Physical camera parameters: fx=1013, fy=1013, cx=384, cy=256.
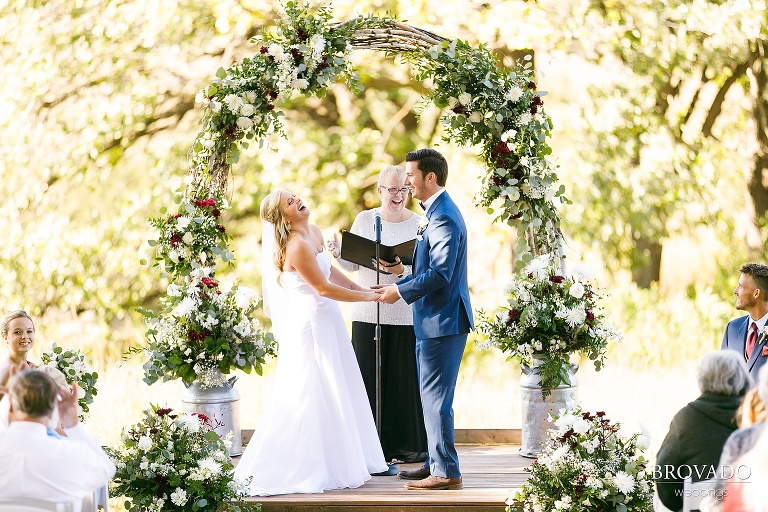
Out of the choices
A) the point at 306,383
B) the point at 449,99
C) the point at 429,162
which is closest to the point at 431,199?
the point at 429,162

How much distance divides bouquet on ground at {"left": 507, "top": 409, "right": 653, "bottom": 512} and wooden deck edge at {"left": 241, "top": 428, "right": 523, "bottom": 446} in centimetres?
210

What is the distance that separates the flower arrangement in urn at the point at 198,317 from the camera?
6277 mm

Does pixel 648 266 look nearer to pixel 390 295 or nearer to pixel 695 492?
pixel 390 295

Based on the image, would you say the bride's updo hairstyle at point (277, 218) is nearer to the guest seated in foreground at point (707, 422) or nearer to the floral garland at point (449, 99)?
the floral garland at point (449, 99)

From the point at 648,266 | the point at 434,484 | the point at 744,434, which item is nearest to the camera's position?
the point at 744,434

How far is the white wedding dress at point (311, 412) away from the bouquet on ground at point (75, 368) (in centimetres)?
99

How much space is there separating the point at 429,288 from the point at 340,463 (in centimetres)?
118

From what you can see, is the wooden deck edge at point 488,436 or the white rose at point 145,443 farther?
the wooden deck edge at point 488,436

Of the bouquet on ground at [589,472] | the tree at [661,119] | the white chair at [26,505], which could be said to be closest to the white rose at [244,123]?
the bouquet on ground at [589,472]

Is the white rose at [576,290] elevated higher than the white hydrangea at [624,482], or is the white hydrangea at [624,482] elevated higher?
the white rose at [576,290]

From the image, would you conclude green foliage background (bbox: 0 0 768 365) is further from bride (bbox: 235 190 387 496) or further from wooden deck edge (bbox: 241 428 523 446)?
bride (bbox: 235 190 387 496)

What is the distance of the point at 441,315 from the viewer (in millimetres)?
5500

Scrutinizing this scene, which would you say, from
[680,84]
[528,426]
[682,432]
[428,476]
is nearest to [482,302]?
[680,84]

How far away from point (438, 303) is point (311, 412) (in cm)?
99
